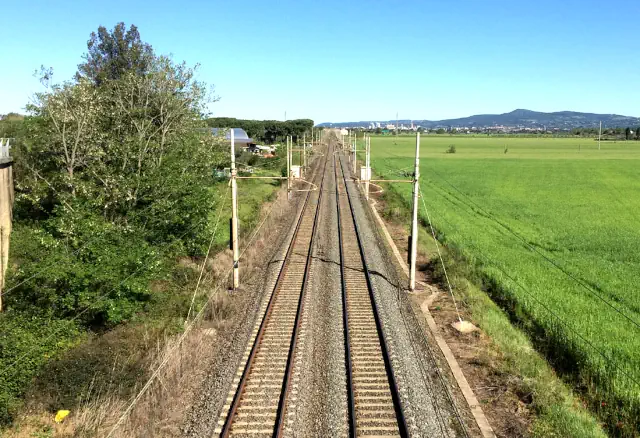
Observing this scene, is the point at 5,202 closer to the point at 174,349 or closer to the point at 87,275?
the point at 87,275

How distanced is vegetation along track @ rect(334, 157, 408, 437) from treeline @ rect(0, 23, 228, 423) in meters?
6.29

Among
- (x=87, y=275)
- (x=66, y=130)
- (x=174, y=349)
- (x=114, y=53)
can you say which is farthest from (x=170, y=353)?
(x=114, y=53)

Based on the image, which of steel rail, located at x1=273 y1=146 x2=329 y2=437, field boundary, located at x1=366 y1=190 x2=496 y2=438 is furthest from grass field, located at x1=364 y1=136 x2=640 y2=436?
steel rail, located at x1=273 y1=146 x2=329 y2=437

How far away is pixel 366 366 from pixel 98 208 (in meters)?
14.1

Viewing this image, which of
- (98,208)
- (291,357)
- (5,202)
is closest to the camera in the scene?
(291,357)

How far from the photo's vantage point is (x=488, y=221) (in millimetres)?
36000

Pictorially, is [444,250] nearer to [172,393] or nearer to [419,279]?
[419,279]

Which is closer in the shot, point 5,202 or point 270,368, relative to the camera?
point 270,368

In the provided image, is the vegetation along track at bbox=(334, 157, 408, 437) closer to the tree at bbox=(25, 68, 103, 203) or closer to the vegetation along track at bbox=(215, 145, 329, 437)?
the vegetation along track at bbox=(215, 145, 329, 437)

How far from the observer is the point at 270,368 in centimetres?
1308

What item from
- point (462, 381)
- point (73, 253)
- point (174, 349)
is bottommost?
point (462, 381)

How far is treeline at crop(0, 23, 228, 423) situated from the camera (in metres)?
15.5

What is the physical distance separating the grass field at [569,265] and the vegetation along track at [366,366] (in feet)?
15.7

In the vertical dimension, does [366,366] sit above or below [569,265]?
below
